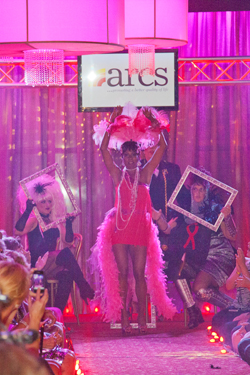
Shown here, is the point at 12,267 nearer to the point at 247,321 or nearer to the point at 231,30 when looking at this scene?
the point at 247,321

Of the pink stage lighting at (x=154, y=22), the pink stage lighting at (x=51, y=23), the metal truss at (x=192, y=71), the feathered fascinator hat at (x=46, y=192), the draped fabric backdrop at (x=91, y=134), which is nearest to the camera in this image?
the pink stage lighting at (x=51, y=23)

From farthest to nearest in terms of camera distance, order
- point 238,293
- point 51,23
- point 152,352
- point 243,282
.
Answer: point 152,352 → point 238,293 → point 243,282 → point 51,23

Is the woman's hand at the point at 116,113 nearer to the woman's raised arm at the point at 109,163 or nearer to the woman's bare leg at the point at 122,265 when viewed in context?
the woman's raised arm at the point at 109,163

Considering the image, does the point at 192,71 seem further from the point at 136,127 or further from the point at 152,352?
the point at 152,352

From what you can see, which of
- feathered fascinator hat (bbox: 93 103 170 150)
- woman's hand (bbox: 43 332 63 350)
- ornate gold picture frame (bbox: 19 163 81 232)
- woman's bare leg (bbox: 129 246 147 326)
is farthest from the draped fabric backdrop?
woman's hand (bbox: 43 332 63 350)

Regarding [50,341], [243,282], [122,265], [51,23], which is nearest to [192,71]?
[122,265]

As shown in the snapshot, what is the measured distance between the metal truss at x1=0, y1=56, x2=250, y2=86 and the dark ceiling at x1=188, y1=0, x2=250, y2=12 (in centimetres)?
52

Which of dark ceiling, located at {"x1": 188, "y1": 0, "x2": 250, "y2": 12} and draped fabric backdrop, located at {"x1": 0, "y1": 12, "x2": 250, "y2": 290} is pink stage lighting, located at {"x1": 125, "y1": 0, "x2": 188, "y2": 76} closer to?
dark ceiling, located at {"x1": 188, "y1": 0, "x2": 250, "y2": 12}

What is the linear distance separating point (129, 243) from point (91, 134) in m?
1.50

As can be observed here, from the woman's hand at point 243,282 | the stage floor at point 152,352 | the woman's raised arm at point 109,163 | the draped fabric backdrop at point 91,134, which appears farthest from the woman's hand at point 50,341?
the draped fabric backdrop at point 91,134

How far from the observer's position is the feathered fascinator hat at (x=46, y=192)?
575 centimetres

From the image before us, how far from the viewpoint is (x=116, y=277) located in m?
5.17

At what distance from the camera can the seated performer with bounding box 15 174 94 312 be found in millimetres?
5660

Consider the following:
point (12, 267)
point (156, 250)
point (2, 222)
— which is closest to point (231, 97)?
point (156, 250)
